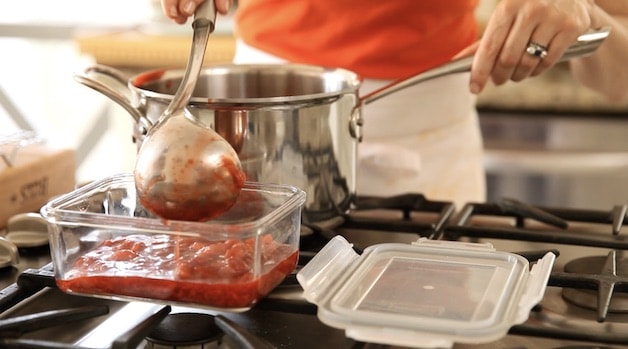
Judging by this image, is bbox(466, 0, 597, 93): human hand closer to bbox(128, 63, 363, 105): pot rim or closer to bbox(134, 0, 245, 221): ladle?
bbox(128, 63, 363, 105): pot rim

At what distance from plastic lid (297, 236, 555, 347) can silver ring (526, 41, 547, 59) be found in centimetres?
23

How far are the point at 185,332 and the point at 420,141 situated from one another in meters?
0.59

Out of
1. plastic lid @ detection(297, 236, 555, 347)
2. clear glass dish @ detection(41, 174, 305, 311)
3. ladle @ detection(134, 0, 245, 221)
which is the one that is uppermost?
ladle @ detection(134, 0, 245, 221)

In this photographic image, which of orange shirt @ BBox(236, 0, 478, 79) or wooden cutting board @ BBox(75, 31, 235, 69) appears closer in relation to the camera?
orange shirt @ BBox(236, 0, 478, 79)

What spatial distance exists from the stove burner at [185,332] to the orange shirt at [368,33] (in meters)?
0.53

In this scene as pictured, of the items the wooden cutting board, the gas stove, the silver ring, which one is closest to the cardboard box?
the gas stove

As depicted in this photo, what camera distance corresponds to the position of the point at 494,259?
0.63 metres

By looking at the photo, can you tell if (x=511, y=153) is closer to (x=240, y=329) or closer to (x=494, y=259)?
(x=494, y=259)

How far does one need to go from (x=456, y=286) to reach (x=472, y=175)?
0.59 metres

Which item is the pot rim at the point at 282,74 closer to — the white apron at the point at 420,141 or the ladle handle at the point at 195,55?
the ladle handle at the point at 195,55

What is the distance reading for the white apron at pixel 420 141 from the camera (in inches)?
41.4

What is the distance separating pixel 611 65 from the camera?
1053 mm

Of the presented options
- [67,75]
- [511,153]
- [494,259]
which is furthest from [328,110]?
[67,75]

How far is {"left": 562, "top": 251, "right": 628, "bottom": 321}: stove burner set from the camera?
617 mm
